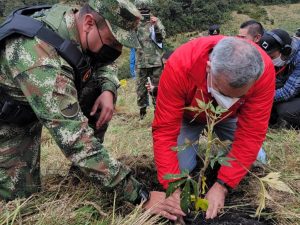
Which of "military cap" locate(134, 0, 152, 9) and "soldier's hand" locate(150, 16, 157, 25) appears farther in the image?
"soldier's hand" locate(150, 16, 157, 25)

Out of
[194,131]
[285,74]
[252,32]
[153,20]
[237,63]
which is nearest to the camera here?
[237,63]

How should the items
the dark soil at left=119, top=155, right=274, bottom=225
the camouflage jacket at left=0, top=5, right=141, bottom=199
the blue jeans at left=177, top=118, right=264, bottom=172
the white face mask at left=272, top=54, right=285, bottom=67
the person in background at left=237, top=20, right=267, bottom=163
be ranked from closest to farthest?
the camouflage jacket at left=0, top=5, right=141, bottom=199 → the dark soil at left=119, top=155, right=274, bottom=225 → the blue jeans at left=177, top=118, right=264, bottom=172 → the white face mask at left=272, top=54, right=285, bottom=67 → the person in background at left=237, top=20, right=267, bottom=163

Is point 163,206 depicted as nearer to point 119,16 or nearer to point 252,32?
point 119,16

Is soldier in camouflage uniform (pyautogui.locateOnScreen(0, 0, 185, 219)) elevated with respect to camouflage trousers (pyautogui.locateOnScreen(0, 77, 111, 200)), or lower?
elevated

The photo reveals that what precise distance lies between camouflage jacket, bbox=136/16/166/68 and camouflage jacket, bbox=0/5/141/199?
14.7 ft

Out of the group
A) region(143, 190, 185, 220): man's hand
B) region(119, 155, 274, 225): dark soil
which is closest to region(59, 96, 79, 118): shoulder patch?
Result: region(143, 190, 185, 220): man's hand

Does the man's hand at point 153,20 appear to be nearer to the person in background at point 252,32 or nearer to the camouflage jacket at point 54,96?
the person in background at point 252,32

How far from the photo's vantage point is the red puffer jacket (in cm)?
232

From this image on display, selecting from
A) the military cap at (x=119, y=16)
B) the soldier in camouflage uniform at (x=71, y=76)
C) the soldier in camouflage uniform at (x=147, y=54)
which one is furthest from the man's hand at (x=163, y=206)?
the soldier in camouflage uniform at (x=147, y=54)

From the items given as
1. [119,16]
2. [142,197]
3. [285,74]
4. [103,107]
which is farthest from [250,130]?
[285,74]

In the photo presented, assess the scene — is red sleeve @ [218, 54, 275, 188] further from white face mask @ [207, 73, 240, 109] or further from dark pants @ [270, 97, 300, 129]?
dark pants @ [270, 97, 300, 129]

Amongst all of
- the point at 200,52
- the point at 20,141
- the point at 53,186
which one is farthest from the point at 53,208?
the point at 200,52

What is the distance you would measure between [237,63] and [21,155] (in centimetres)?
149

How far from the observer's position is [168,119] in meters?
2.39
